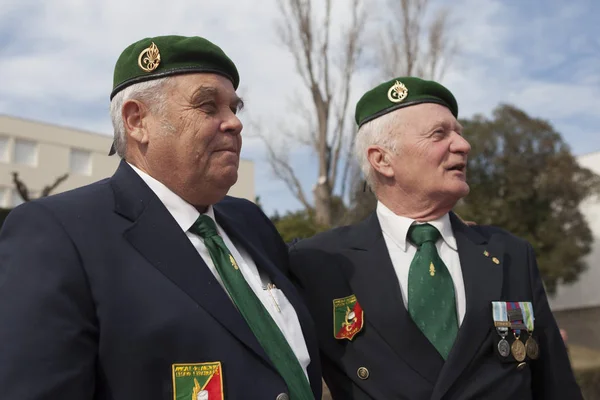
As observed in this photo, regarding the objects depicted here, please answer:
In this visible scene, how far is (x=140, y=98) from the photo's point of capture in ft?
7.00

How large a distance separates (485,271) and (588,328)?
23.2m

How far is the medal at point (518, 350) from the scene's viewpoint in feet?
8.33

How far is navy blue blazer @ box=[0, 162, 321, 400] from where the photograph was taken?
1.56 meters

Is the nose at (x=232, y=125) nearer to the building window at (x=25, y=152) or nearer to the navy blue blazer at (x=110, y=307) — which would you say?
the navy blue blazer at (x=110, y=307)

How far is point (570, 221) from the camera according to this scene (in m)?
19.4

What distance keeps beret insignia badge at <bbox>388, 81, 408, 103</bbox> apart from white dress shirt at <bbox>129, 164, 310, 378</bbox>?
1187 millimetres

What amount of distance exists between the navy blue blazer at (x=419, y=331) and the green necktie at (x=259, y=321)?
579mm

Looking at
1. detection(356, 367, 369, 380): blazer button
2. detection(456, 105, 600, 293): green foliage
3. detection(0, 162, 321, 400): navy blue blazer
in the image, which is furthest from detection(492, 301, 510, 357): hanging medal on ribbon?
detection(456, 105, 600, 293): green foliage

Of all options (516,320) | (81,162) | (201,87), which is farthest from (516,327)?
(81,162)

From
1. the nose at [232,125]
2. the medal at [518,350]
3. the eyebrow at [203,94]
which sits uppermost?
the eyebrow at [203,94]

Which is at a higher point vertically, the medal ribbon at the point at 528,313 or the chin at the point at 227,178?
the chin at the point at 227,178

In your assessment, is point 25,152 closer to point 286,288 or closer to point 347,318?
point 347,318

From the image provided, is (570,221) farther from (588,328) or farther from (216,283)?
(216,283)

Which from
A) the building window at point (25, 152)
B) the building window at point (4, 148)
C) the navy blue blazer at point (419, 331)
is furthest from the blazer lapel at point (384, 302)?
the building window at point (25, 152)
